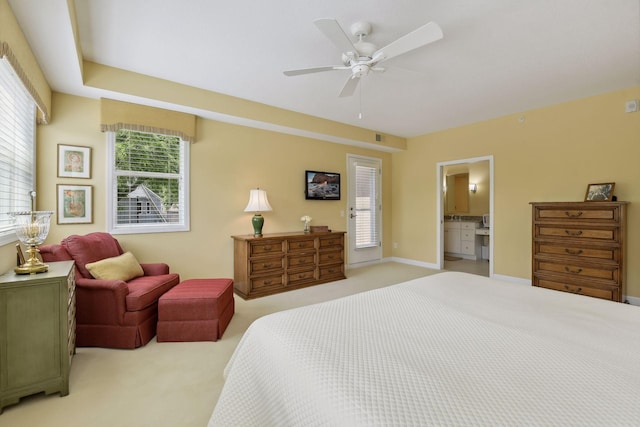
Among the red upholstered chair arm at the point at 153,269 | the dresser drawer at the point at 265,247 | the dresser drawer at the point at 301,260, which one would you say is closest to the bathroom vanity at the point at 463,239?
the dresser drawer at the point at 301,260

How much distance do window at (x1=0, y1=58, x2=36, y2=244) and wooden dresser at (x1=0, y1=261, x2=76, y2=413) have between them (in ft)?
1.68

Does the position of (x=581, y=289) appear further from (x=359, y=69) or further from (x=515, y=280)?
(x=359, y=69)

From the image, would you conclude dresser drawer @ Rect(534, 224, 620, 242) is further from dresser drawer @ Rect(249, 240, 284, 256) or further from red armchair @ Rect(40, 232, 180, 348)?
red armchair @ Rect(40, 232, 180, 348)

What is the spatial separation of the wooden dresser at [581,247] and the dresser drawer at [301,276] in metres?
3.01

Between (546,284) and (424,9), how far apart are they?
3.57 metres

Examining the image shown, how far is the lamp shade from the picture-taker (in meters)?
4.01

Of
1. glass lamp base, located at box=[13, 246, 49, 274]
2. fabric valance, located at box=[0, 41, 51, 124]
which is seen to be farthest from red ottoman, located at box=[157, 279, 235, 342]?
fabric valance, located at box=[0, 41, 51, 124]

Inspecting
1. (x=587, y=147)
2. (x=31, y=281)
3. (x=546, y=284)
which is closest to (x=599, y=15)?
(x=587, y=147)

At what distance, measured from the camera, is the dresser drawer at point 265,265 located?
379 cm

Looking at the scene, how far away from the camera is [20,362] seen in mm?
1720

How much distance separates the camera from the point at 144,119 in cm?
333

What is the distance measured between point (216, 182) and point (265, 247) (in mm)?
1153

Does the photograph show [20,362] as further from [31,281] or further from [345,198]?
[345,198]

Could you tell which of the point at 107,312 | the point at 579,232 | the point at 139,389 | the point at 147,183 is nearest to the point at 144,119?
the point at 147,183
